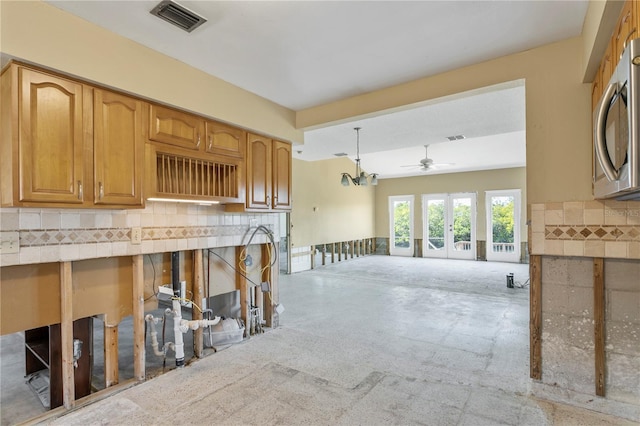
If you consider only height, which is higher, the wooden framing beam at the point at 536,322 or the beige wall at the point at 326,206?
the beige wall at the point at 326,206

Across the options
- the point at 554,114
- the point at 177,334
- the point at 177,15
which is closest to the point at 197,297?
the point at 177,334

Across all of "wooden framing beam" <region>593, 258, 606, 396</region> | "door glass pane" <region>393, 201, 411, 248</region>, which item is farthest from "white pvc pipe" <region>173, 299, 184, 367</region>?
"door glass pane" <region>393, 201, 411, 248</region>

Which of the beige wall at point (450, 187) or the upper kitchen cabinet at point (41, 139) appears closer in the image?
the upper kitchen cabinet at point (41, 139)

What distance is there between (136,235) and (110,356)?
954 millimetres

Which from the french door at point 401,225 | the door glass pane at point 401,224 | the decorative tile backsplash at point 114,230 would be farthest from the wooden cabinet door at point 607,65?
the door glass pane at point 401,224

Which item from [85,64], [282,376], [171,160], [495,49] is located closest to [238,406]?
[282,376]

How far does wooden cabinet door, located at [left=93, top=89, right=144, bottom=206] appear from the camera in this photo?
85.3 inches

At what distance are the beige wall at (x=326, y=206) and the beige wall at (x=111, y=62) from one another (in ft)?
15.2

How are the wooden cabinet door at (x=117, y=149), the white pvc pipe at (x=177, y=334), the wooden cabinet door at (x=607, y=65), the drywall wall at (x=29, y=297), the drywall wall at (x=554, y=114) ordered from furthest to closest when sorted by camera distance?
the white pvc pipe at (x=177, y=334) < the drywall wall at (x=554, y=114) < the wooden cabinet door at (x=117, y=149) < the drywall wall at (x=29, y=297) < the wooden cabinet door at (x=607, y=65)

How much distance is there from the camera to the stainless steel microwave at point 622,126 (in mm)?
1137

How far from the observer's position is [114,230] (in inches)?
96.3

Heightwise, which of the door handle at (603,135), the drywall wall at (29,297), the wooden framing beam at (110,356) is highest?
the door handle at (603,135)

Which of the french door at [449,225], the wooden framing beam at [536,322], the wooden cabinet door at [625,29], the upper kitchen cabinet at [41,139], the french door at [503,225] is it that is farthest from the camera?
the french door at [449,225]

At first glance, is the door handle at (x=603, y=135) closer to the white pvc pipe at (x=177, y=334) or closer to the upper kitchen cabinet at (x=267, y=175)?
the upper kitchen cabinet at (x=267, y=175)
